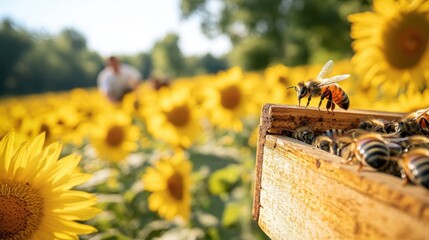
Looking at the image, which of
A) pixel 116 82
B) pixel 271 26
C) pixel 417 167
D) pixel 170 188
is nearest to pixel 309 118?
pixel 417 167

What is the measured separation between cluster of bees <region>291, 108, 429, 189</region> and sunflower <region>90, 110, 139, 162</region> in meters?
3.84

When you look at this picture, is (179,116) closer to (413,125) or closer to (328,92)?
(328,92)

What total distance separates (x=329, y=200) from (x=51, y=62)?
74102 millimetres

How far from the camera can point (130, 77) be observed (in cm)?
695

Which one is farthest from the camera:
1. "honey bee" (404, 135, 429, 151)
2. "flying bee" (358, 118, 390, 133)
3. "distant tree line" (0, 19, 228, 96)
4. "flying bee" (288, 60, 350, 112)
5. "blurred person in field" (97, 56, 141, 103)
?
"distant tree line" (0, 19, 228, 96)

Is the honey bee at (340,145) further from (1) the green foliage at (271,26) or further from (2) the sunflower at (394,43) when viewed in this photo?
(1) the green foliage at (271,26)

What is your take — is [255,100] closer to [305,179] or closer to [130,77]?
[130,77]

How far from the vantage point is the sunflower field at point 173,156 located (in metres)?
1.55

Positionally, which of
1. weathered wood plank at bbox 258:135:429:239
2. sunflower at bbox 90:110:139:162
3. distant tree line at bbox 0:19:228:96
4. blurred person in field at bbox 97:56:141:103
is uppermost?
distant tree line at bbox 0:19:228:96

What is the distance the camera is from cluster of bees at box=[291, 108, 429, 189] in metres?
0.79

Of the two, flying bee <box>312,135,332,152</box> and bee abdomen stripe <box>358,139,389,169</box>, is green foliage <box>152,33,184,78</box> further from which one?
bee abdomen stripe <box>358,139,389,169</box>

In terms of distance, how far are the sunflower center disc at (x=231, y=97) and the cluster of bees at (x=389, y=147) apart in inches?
142

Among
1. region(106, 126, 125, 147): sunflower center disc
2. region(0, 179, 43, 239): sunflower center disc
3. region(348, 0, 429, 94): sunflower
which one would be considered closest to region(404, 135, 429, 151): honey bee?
region(0, 179, 43, 239): sunflower center disc

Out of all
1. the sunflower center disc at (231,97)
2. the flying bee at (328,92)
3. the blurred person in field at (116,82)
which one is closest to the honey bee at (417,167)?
the flying bee at (328,92)
